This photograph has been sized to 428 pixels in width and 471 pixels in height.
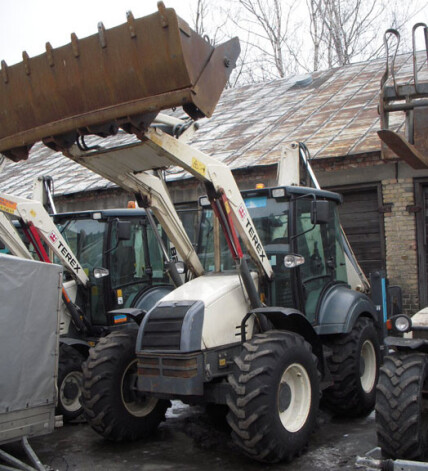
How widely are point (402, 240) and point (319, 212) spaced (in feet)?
18.9

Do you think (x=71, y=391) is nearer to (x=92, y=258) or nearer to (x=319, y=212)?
(x=92, y=258)

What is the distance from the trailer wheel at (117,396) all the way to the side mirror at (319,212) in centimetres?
230

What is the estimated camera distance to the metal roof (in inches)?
502

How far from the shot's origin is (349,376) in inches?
267

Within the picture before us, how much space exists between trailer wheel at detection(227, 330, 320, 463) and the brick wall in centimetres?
609

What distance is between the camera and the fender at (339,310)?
22.3 ft

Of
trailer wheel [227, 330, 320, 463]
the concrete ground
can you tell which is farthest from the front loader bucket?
the concrete ground

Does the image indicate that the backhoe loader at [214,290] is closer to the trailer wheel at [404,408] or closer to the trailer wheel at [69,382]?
the trailer wheel at [404,408]

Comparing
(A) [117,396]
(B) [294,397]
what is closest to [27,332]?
(A) [117,396]

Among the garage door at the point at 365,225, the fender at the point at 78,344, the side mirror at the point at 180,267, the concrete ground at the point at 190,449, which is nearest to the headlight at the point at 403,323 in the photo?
the concrete ground at the point at 190,449

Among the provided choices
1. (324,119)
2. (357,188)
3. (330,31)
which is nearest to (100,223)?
(357,188)

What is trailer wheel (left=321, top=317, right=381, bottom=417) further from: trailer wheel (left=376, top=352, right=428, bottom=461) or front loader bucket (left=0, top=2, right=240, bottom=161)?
front loader bucket (left=0, top=2, right=240, bottom=161)

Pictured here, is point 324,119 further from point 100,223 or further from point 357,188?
point 100,223

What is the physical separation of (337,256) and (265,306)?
1541mm
